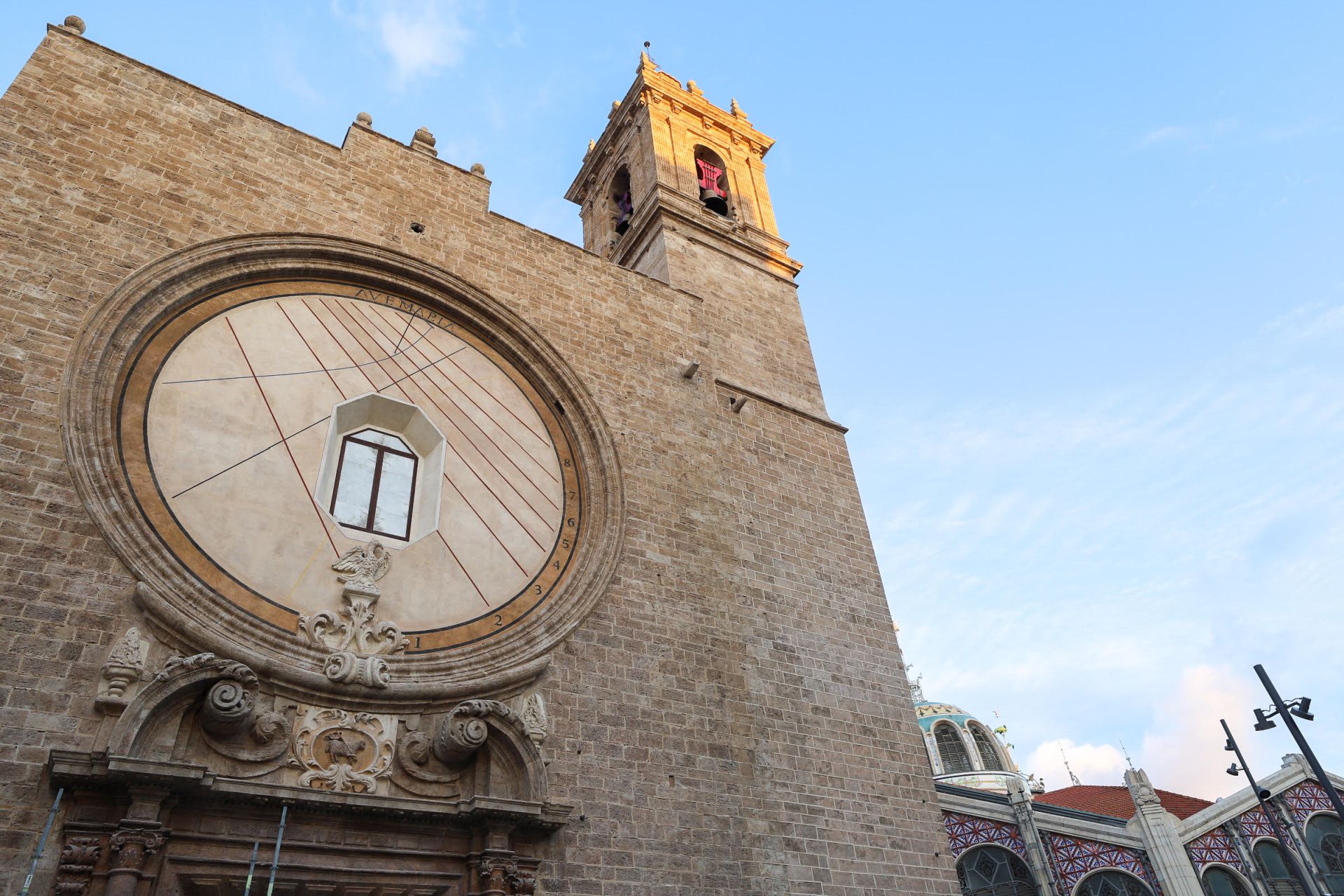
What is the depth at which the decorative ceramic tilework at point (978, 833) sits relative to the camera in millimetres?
16109

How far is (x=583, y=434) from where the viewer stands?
29.6 feet

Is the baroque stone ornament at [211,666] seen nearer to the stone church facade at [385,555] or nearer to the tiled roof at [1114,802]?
the stone church facade at [385,555]

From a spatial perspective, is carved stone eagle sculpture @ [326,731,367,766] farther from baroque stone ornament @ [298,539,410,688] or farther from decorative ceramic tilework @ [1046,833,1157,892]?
decorative ceramic tilework @ [1046,833,1157,892]

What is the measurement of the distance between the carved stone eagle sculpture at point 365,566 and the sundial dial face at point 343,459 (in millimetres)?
71

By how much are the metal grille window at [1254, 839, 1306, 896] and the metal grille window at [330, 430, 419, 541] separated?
60.7ft

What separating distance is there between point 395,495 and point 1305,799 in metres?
20.7

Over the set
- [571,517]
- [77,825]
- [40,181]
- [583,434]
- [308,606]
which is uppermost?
[40,181]

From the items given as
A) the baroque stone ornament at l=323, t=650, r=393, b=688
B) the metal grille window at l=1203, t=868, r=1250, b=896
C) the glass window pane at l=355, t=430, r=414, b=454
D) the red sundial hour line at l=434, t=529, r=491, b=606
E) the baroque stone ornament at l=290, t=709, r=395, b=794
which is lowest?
the baroque stone ornament at l=290, t=709, r=395, b=794

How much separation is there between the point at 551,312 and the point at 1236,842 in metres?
17.4

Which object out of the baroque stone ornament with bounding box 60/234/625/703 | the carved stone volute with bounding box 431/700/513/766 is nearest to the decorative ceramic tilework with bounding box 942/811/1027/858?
the baroque stone ornament with bounding box 60/234/625/703

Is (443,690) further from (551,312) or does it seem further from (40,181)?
(40,181)

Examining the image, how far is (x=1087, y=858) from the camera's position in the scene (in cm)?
1644

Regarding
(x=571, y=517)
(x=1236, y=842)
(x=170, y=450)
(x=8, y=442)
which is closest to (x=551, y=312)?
(x=571, y=517)

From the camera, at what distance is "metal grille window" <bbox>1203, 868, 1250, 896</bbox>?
1684 centimetres
